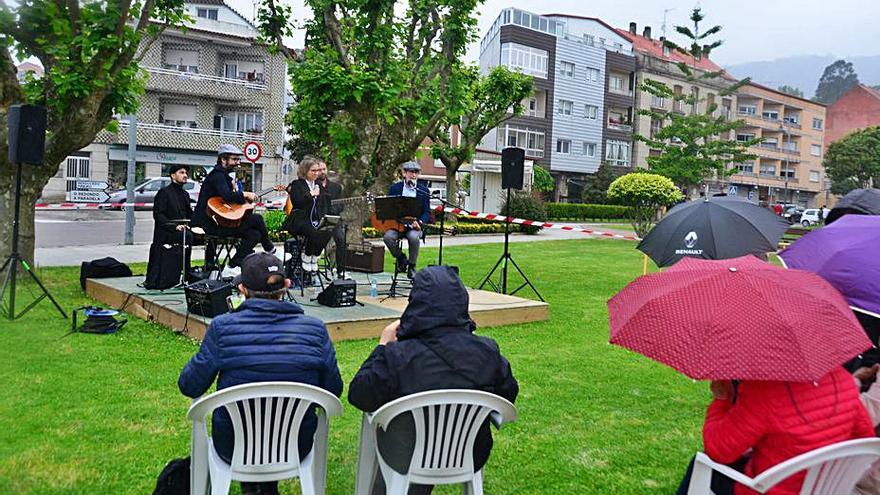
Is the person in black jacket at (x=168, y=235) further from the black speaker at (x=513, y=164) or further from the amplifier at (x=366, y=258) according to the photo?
the black speaker at (x=513, y=164)

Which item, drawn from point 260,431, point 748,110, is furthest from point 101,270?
point 748,110

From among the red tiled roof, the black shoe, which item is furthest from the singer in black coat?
the red tiled roof

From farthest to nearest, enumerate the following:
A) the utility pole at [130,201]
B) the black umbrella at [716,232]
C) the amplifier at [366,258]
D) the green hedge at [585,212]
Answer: the green hedge at [585,212], the utility pole at [130,201], the amplifier at [366,258], the black umbrella at [716,232]

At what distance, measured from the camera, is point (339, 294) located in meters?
8.23

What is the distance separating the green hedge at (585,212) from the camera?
35438 mm

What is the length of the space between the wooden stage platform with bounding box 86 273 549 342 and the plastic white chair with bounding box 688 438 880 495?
532 cm

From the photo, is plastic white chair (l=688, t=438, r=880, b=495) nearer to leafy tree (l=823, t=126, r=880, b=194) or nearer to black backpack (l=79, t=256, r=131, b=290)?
black backpack (l=79, t=256, r=131, b=290)

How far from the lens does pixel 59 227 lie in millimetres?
20219

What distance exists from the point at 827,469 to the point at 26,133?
320 inches

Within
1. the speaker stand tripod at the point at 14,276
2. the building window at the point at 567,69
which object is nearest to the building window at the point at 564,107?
the building window at the point at 567,69

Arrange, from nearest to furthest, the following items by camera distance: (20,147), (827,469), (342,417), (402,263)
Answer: (827,469) < (342,417) < (20,147) < (402,263)

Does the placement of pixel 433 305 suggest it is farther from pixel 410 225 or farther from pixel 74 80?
pixel 74 80

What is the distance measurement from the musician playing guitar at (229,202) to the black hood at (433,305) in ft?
18.1

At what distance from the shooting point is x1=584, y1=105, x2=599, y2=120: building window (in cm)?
4793
